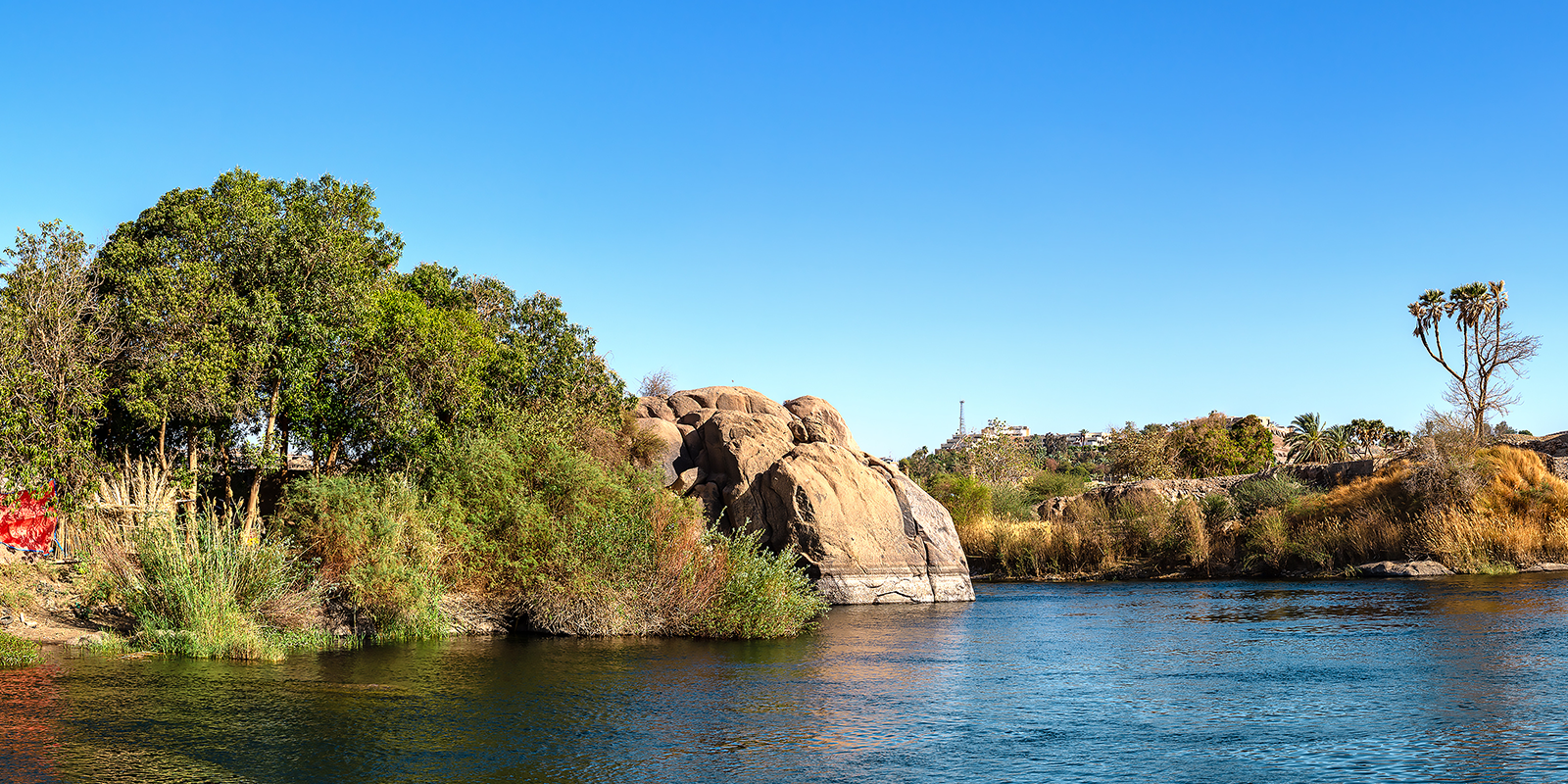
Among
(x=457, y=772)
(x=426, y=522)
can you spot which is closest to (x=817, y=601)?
(x=426, y=522)

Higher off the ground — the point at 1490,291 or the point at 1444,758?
the point at 1490,291

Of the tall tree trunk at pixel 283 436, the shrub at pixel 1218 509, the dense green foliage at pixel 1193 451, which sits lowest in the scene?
the shrub at pixel 1218 509

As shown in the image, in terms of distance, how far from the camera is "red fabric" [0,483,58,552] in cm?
2316

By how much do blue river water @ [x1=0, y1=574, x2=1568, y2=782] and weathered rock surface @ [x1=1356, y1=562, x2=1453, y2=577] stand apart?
15.6 metres

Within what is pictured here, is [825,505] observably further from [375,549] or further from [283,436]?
[283,436]

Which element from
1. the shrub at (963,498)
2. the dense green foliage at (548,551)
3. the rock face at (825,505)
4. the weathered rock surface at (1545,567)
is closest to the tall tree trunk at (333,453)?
the dense green foliage at (548,551)

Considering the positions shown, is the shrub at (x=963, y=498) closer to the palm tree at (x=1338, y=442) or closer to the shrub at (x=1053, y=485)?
the shrub at (x=1053, y=485)

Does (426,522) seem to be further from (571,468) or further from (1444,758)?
(1444,758)

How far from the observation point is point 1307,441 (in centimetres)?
8750

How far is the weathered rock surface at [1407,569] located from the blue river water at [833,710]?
15.6m

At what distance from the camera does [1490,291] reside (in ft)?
198

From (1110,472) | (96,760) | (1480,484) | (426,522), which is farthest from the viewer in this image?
(1110,472)

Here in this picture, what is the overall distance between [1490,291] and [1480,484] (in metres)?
26.2

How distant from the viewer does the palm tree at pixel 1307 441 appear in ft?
273
